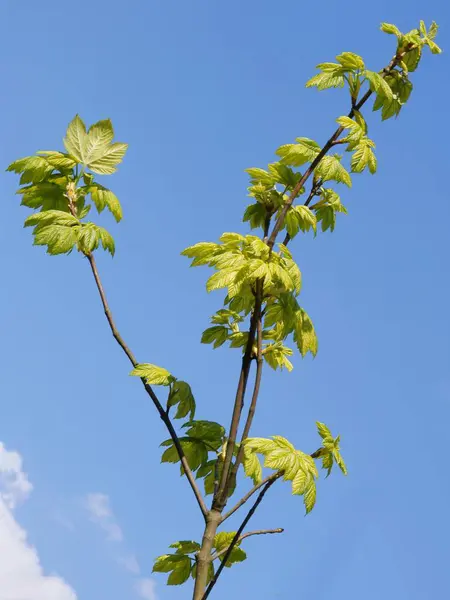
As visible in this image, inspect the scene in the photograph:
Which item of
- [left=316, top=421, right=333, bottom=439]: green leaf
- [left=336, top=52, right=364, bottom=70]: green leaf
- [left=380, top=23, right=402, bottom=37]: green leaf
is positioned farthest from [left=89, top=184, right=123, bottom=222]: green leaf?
[left=380, top=23, right=402, bottom=37]: green leaf

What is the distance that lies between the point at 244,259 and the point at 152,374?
0.72 metres

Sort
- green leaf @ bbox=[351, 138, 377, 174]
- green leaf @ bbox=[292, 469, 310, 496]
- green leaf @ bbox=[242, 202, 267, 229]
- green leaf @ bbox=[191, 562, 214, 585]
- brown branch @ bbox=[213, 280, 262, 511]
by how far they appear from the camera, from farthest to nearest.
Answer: green leaf @ bbox=[242, 202, 267, 229]
green leaf @ bbox=[351, 138, 377, 174]
green leaf @ bbox=[191, 562, 214, 585]
brown branch @ bbox=[213, 280, 262, 511]
green leaf @ bbox=[292, 469, 310, 496]

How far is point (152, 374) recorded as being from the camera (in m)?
Result: 3.57

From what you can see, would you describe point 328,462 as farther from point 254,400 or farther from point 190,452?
point 190,452

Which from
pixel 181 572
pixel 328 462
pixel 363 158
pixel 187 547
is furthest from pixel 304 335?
pixel 181 572

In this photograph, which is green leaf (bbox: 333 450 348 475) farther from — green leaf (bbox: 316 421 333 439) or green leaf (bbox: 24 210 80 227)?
green leaf (bbox: 24 210 80 227)

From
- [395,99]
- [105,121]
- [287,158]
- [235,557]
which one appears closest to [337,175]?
[287,158]

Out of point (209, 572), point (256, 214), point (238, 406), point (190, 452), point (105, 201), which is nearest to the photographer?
point (238, 406)

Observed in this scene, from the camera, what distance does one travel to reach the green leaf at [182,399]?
144 inches

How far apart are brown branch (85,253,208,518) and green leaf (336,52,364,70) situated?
5.25 ft

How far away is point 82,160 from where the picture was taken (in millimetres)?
3971

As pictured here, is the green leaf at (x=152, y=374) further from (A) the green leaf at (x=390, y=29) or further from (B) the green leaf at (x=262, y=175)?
(A) the green leaf at (x=390, y=29)

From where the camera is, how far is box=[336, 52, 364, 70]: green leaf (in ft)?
12.1

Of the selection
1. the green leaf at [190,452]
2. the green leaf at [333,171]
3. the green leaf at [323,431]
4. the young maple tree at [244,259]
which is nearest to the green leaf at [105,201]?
the young maple tree at [244,259]
